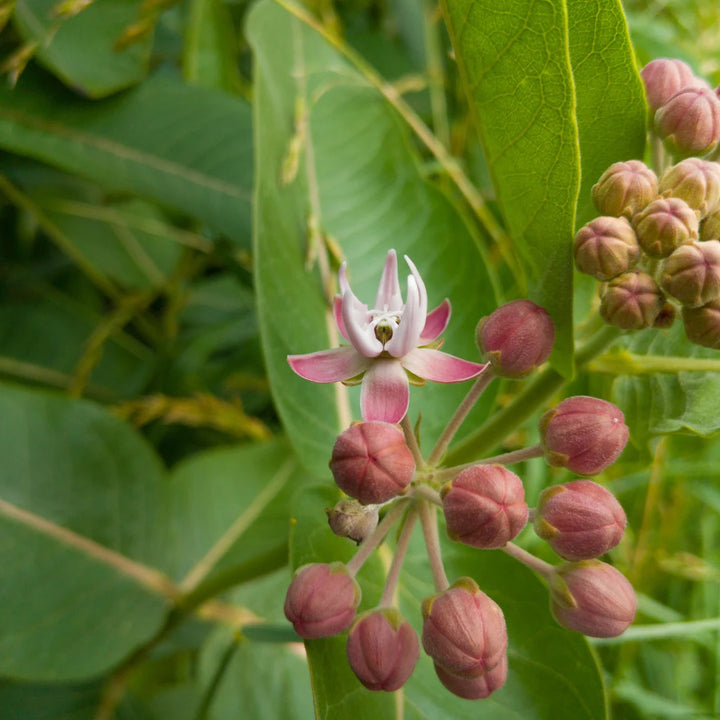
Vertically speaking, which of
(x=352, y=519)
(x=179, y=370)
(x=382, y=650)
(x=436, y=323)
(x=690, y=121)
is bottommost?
(x=179, y=370)

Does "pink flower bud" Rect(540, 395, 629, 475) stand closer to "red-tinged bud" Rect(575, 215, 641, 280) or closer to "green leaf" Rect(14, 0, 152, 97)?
"red-tinged bud" Rect(575, 215, 641, 280)

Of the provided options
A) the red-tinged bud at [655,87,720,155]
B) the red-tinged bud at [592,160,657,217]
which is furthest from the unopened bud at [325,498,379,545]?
the red-tinged bud at [655,87,720,155]

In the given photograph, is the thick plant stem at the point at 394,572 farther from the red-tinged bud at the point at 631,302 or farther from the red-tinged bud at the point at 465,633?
the red-tinged bud at the point at 631,302

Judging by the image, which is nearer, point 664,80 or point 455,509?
point 455,509

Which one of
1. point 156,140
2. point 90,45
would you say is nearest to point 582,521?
point 156,140

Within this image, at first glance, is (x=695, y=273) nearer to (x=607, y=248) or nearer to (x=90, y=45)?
(x=607, y=248)

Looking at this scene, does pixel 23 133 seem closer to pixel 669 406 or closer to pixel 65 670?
pixel 65 670

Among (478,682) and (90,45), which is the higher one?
(90,45)

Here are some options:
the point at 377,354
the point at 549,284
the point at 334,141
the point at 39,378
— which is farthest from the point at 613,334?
the point at 39,378
